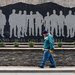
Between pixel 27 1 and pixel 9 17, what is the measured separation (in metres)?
1.20

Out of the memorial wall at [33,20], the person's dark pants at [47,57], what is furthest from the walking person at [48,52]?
the memorial wall at [33,20]

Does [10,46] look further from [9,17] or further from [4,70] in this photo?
[4,70]

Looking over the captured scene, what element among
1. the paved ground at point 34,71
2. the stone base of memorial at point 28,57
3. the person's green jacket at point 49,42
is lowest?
the paved ground at point 34,71

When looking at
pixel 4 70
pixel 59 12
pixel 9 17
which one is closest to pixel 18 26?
pixel 9 17

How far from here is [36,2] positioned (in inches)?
714

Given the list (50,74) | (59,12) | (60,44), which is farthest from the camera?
(59,12)

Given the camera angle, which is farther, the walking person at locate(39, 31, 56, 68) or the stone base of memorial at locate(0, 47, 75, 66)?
the stone base of memorial at locate(0, 47, 75, 66)

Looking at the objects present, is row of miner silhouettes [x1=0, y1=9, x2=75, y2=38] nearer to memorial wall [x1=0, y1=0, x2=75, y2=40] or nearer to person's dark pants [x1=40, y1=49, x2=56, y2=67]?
memorial wall [x1=0, y1=0, x2=75, y2=40]

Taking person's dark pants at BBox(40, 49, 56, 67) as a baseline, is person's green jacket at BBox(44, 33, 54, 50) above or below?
above

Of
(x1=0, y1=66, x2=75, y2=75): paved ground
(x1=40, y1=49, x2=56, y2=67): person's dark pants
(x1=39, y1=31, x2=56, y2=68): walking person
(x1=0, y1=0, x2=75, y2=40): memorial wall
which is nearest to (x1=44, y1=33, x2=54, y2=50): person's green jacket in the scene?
(x1=39, y1=31, x2=56, y2=68): walking person

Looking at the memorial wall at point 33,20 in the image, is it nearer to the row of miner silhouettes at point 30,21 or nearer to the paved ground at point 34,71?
the row of miner silhouettes at point 30,21

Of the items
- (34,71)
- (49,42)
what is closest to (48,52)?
(49,42)

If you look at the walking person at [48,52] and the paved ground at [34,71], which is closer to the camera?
the paved ground at [34,71]

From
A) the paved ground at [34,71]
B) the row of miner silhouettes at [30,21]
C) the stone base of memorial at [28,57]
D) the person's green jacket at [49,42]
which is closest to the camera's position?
the paved ground at [34,71]
